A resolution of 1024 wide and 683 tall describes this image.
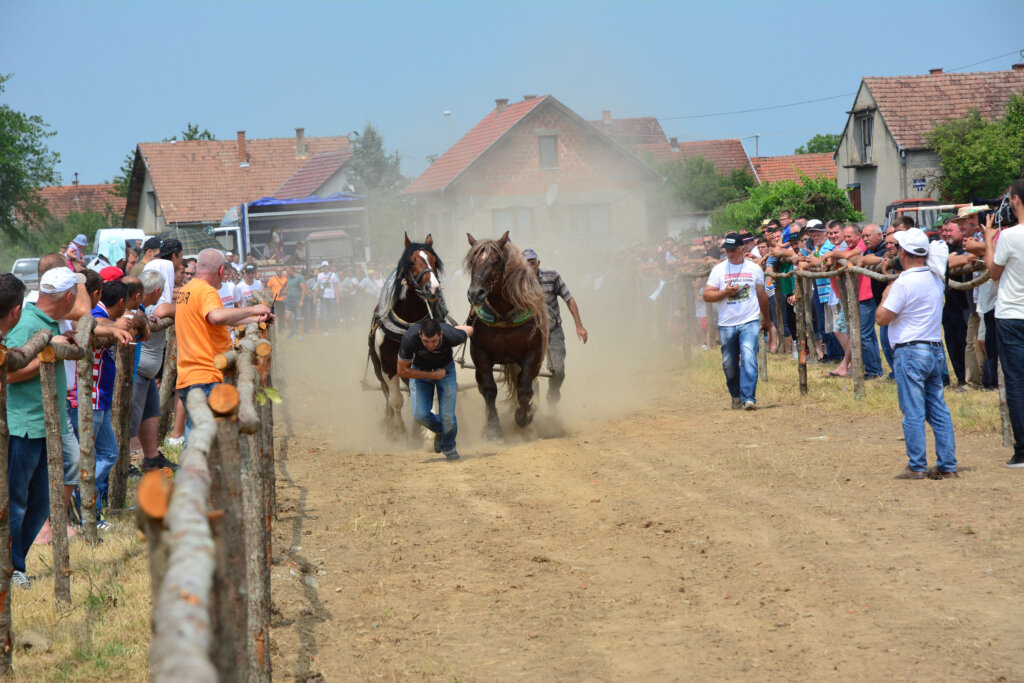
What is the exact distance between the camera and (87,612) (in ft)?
19.1

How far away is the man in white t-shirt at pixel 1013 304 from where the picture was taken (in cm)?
748

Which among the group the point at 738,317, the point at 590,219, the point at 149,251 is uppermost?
the point at 590,219

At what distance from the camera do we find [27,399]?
6164 millimetres

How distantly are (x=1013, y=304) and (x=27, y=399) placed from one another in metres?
6.54

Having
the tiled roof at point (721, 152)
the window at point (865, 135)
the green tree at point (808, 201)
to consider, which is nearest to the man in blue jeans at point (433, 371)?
the green tree at point (808, 201)

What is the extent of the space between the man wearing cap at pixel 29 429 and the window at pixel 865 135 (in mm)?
43308

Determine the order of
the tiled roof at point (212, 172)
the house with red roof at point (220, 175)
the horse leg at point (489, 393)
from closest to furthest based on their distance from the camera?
1. the horse leg at point (489, 393)
2. the house with red roof at point (220, 175)
3. the tiled roof at point (212, 172)

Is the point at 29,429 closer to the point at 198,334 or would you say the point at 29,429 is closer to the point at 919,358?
the point at 198,334

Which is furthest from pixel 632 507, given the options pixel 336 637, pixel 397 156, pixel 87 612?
pixel 397 156

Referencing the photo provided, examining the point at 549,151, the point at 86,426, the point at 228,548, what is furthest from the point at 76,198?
the point at 228,548

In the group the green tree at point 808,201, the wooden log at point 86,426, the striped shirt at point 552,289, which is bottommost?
the wooden log at point 86,426

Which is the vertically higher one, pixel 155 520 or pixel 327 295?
pixel 327 295

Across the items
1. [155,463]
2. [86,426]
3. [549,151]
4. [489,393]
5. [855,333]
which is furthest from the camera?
[549,151]

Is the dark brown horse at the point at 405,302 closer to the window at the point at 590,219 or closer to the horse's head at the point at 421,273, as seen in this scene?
the horse's head at the point at 421,273
